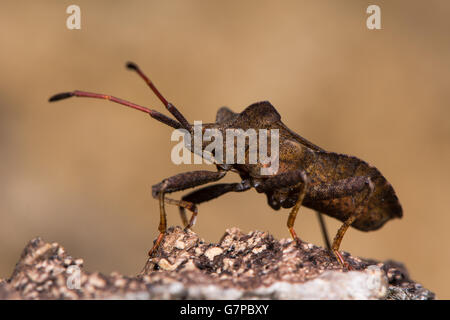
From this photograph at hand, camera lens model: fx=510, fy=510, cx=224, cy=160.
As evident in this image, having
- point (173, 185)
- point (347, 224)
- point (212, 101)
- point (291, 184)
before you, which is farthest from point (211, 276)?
point (212, 101)

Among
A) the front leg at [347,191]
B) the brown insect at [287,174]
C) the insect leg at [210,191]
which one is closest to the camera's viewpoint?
the front leg at [347,191]

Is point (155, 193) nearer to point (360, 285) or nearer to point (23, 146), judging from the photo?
point (360, 285)

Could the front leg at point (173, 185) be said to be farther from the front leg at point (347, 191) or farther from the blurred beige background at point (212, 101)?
the blurred beige background at point (212, 101)

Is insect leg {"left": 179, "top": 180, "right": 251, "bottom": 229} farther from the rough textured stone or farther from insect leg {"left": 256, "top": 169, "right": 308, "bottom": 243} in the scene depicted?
the rough textured stone

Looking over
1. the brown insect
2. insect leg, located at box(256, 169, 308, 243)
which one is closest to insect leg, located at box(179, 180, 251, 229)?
the brown insect

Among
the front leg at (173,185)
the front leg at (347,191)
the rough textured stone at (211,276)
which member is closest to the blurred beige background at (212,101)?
the front leg at (173,185)

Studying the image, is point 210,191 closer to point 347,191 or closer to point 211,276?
point 347,191
